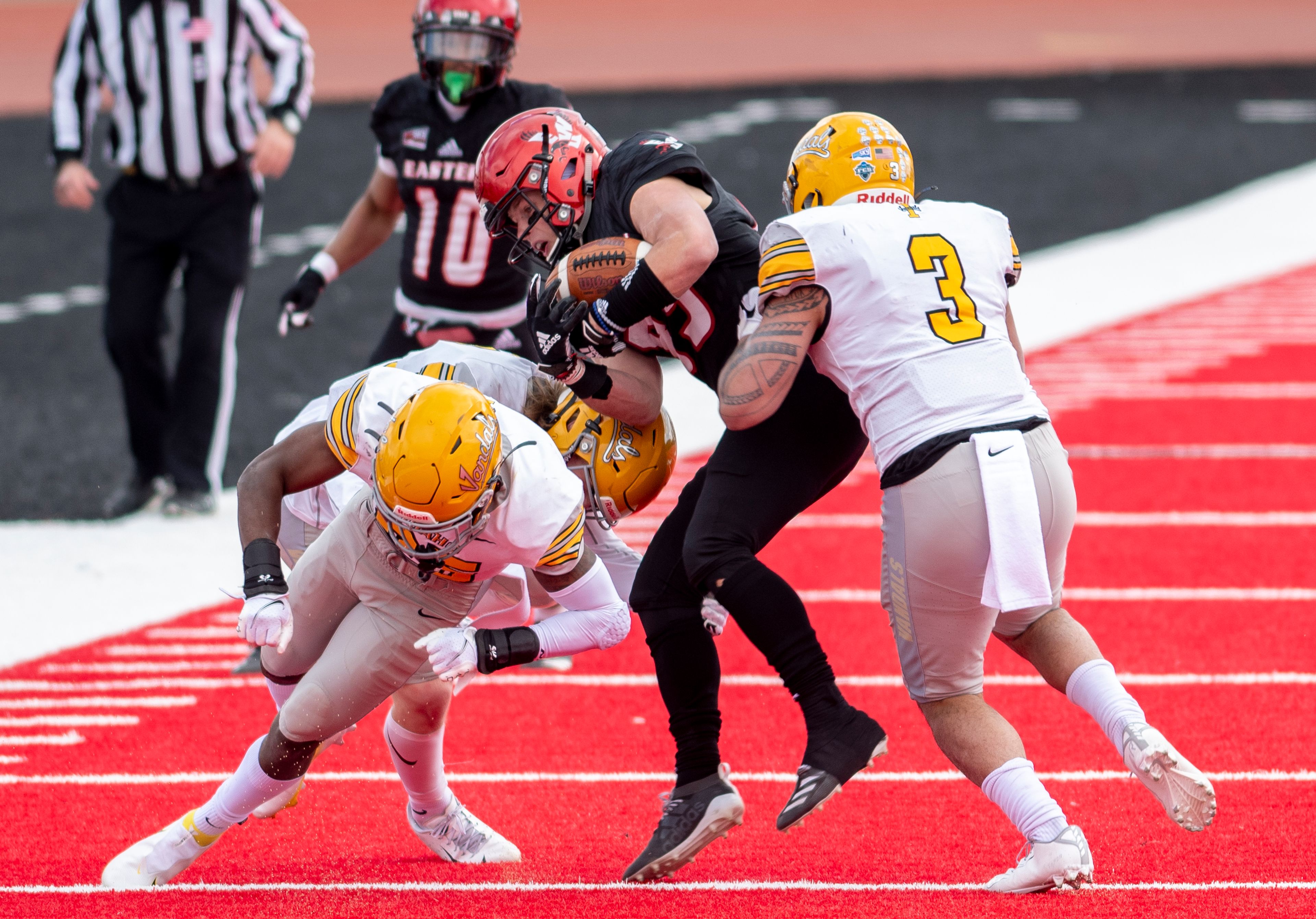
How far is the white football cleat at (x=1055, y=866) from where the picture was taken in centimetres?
330

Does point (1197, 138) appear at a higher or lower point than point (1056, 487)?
lower

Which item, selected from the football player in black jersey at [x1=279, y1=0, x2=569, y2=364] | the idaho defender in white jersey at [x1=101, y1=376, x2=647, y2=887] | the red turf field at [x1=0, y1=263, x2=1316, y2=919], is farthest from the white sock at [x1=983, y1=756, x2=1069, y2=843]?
the football player in black jersey at [x1=279, y1=0, x2=569, y2=364]

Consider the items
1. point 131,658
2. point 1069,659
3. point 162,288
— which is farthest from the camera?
point 162,288

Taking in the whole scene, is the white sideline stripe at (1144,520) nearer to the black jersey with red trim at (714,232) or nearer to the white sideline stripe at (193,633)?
the white sideline stripe at (193,633)

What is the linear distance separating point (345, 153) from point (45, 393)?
7.22 m

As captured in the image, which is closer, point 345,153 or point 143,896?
point 143,896

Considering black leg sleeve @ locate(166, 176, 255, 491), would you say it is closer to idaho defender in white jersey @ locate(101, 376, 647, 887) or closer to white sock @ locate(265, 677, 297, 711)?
white sock @ locate(265, 677, 297, 711)

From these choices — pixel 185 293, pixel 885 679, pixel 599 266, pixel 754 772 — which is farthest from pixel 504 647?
pixel 185 293

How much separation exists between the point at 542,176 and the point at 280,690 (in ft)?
4.16

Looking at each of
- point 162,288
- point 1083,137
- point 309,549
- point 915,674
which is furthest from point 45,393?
point 1083,137

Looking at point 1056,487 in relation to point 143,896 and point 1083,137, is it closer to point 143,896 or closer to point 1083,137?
point 143,896

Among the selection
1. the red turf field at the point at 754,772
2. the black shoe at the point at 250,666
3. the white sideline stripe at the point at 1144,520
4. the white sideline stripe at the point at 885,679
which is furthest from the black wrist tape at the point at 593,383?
the white sideline stripe at the point at 1144,520

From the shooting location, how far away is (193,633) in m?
5.72

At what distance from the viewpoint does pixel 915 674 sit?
3.53 m
